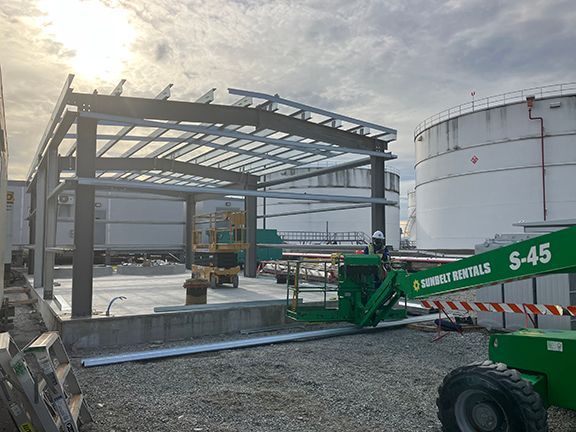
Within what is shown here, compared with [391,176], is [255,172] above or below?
below

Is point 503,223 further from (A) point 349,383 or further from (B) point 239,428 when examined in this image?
(B) point 239,428

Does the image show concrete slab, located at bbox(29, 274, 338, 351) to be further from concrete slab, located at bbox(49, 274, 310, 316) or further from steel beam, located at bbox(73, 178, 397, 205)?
steel beam, located at bbox(73, 178, 397, 205)

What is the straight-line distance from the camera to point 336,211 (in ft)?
136

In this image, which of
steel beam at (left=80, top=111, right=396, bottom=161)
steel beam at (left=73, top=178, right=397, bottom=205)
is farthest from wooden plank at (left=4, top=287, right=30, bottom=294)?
steel beam at (left=80, top=111, right=396, bottom=161)

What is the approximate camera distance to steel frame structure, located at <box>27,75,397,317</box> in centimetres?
869

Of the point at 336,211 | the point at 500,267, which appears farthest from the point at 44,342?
the point at 336,211

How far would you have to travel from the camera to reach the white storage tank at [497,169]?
24.1 meters

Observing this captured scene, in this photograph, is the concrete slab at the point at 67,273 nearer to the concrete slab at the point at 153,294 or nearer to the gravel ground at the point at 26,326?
the concrete slab at the point at 153,294

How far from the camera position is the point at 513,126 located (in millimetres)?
25453

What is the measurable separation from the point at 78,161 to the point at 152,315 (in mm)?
3339

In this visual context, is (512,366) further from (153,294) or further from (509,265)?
(153,294)

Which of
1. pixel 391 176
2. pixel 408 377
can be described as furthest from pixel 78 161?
pixel 391 176

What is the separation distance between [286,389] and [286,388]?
0.04 m

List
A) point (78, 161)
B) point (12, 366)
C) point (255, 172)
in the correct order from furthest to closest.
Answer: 1. point (255, 172)
2. point (78, 161)
3. point (12, 366)
